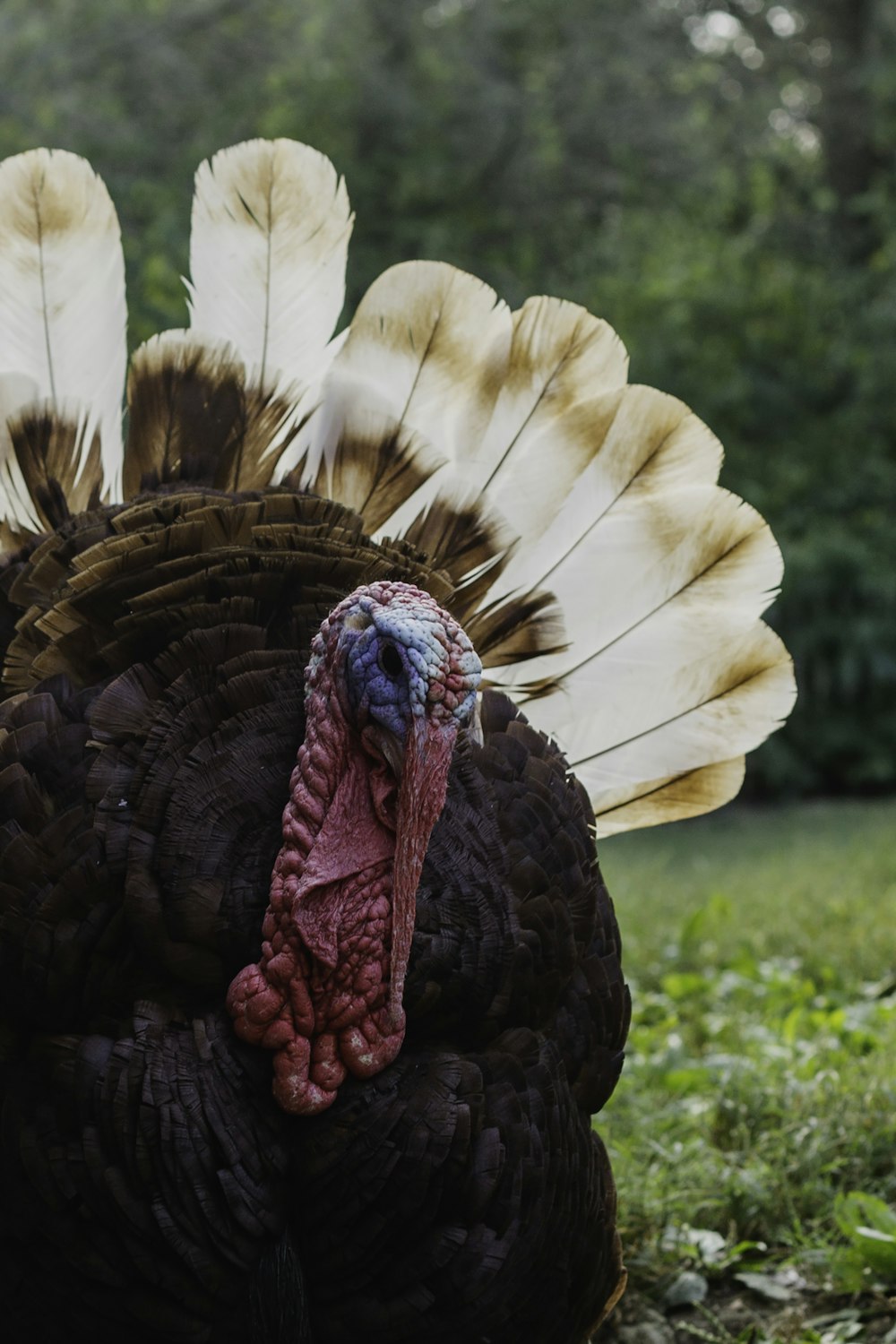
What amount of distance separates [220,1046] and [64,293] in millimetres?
1833

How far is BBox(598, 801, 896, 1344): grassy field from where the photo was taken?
325 centimetres

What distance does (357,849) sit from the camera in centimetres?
234

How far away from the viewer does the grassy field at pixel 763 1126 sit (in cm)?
325

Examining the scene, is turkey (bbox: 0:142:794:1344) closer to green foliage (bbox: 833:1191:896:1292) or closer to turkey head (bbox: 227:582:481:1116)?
turkey head (bbox: 227:582:481:1116)

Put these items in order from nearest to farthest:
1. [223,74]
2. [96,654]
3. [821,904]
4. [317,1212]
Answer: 1. [317,1212]
2. [96,654]
3. [821,904]
4. [223,74]

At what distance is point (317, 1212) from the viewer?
2283mm

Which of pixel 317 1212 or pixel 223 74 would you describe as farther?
pixel 223 74

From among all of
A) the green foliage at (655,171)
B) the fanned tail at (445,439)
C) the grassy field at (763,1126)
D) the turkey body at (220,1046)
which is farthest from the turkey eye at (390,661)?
the green foliage at (655,171)

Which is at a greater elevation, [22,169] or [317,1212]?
[22,169]

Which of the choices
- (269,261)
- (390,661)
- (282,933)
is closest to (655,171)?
(269,261)

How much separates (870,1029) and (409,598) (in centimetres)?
254

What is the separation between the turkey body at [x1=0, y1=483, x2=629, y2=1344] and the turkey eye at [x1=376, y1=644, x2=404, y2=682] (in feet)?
0.66

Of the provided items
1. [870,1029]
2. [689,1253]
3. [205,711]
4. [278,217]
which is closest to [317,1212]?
[205,711]

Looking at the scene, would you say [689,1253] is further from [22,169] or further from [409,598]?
[22,169]
